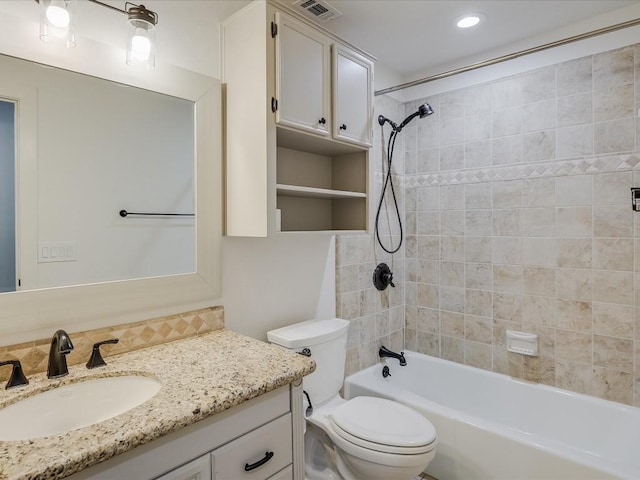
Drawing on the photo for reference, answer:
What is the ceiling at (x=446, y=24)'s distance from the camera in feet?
6.29

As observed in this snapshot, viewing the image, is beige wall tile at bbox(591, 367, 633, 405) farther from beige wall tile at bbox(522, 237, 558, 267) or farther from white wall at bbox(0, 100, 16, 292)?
white wall at bbox(0, 100, 16, 292)

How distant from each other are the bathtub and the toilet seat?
33 cm

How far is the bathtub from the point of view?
166 cm

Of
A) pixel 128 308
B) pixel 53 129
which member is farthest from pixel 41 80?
pixel 128 308

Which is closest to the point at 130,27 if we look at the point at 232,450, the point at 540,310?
the point at 232,450

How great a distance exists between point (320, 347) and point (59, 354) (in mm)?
1062

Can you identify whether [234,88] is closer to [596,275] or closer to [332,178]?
[332,178]

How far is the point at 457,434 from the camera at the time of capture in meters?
1.91

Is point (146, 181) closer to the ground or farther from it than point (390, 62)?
closer to the ground

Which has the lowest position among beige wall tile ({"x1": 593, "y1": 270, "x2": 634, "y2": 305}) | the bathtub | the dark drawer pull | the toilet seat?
the bathtub

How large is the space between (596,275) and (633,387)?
615 millimetres

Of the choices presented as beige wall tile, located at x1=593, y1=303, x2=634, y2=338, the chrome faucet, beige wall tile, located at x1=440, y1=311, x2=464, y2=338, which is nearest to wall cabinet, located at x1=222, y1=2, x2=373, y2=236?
the chrome faucet

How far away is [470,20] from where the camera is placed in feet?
6.78

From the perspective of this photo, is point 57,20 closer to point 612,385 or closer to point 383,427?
point 383,427
